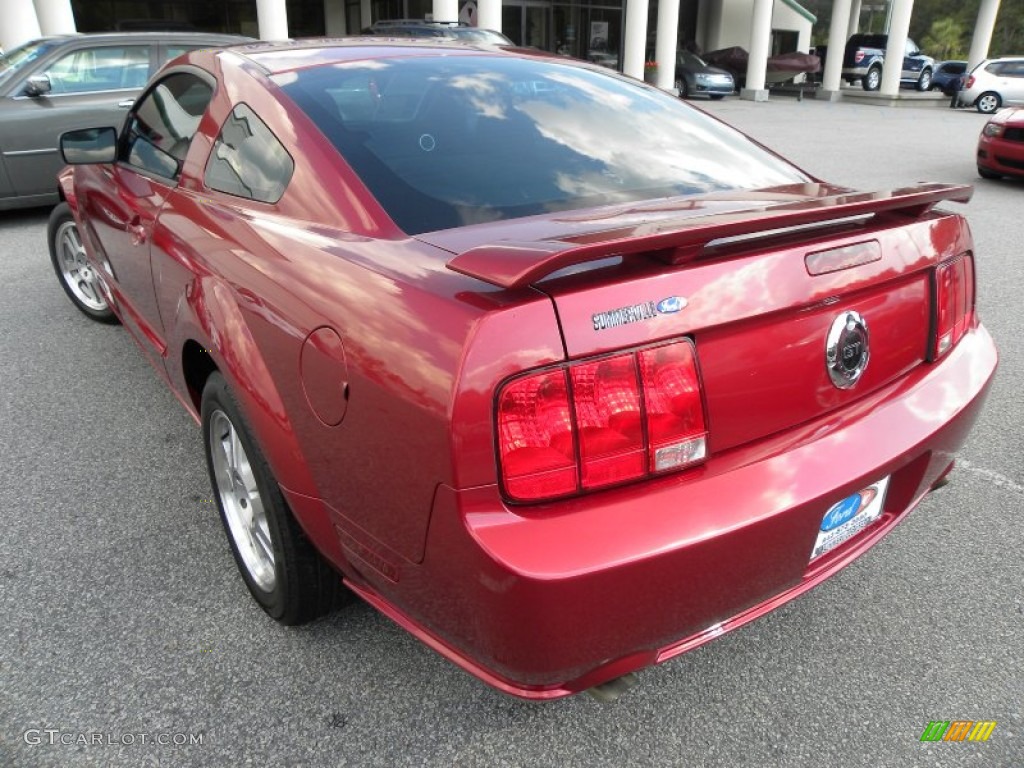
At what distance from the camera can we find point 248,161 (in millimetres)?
2299

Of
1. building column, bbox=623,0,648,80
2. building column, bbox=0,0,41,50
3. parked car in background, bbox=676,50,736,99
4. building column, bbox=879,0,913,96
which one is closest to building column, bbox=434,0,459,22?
building column, bbox=623,0,648,80

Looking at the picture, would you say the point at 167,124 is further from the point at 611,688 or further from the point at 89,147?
the point at 611,688

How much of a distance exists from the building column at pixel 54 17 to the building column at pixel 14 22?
86cm

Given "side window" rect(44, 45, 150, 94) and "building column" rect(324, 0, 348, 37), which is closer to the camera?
"side window" rect(44, 45, 150, 94)

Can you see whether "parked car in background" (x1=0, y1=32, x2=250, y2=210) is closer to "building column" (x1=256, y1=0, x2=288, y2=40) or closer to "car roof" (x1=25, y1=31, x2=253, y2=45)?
"car roof" (x1=25, y1=31, x2=253, y2=45)

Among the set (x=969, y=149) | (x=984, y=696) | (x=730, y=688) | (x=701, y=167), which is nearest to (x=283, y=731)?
(x=730, y=688)

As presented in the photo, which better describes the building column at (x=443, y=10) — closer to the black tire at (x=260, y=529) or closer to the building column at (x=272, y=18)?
the building column at (x=272, y=18)

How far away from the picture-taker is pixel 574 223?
1.80 m

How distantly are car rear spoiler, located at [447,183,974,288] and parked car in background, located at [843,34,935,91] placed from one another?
32.8m

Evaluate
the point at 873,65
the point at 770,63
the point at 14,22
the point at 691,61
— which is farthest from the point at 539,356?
the point at 873,65

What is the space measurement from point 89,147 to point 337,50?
55.4 inches

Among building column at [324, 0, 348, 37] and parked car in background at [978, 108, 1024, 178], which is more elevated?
building column at [324, 0, 348, 37]

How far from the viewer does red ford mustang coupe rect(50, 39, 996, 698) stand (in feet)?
4.67

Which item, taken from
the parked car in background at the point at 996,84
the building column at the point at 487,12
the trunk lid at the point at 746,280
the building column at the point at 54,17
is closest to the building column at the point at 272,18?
the building column at the point at 54,17
